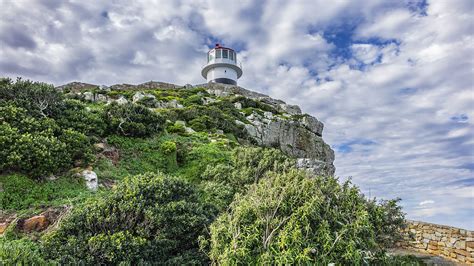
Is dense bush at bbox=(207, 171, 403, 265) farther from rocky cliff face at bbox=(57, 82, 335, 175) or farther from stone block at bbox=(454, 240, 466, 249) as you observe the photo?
rocky cliff face at bbox=(57, 82, 335, 175)

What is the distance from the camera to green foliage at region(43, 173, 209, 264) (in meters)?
5.73

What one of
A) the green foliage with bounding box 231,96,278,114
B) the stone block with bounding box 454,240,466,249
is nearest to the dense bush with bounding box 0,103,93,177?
the stone block with bounding box 454,240,466,249

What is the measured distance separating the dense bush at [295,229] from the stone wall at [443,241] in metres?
6.21

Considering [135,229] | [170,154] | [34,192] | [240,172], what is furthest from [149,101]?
[135,229]

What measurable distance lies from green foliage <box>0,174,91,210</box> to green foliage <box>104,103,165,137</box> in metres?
4.47

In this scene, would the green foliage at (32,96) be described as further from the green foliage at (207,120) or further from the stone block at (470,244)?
the stone block at (470,244)

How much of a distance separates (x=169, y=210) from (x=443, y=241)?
1045 cm

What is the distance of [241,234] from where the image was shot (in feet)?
18.3

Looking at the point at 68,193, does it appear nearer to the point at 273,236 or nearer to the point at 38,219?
the point at 38,219

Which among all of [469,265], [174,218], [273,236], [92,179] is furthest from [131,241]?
[469,265]

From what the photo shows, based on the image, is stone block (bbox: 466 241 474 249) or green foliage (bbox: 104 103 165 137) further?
green foliage (bbox: 104 103 165 137)

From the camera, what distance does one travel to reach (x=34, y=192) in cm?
848

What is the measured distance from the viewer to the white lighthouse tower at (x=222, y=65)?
164 feet

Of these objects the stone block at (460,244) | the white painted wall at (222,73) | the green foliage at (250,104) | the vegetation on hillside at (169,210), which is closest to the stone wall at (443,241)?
the stone block at (460,244)
